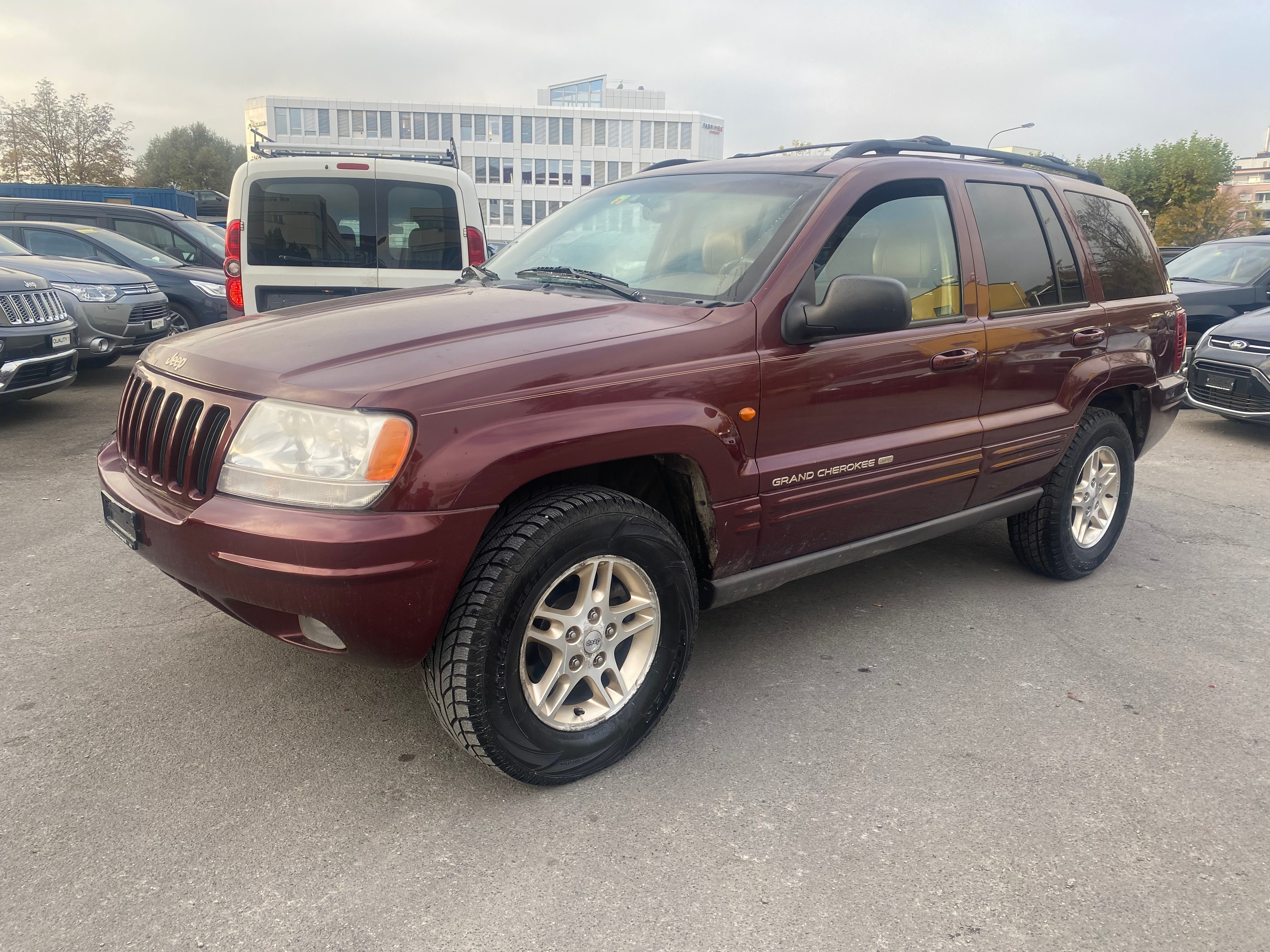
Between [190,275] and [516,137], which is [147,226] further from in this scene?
[516,137]

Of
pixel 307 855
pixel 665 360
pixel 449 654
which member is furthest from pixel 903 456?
pixel 307 855

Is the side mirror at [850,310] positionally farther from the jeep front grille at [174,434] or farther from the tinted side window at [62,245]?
the tinted side window at [62,245]

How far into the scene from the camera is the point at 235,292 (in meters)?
7.14

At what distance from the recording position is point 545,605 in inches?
104

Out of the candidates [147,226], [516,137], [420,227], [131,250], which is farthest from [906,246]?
[516,137]

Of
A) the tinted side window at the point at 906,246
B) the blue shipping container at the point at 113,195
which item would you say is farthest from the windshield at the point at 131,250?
the blue shipping container at the point at 113,195

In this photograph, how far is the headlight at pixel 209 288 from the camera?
10.6 metres

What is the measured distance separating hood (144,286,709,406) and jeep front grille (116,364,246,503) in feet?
0.20

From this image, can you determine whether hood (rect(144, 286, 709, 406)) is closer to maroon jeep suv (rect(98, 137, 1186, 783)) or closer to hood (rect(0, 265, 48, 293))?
maroon jeep suv (rect(98, 137, 1186, 783))

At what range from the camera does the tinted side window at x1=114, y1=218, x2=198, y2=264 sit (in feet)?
39.3

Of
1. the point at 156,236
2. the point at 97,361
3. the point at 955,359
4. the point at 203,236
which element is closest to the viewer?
the point at 955,359

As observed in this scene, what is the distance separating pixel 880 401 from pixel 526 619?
1.51 meters

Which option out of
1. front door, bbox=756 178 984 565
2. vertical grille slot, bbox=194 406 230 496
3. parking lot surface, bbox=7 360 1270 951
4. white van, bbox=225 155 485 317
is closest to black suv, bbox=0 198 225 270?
white van, bbox=225 155 485 317

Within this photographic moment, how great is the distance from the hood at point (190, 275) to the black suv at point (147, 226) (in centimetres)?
69
